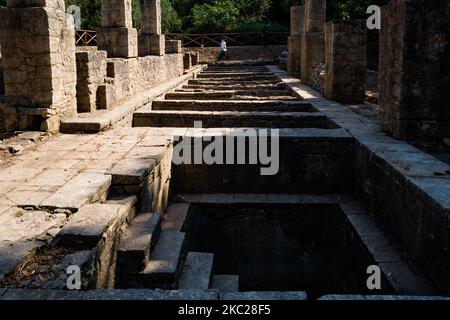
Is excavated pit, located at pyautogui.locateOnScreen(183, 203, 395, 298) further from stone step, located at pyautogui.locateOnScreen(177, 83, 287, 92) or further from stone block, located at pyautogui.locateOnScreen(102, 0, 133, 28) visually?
stone step, located at pyautogui.locateOnScreen(177, 83, 287, 92)

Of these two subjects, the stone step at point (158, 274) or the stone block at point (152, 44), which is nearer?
the stone step at point (158, 274)

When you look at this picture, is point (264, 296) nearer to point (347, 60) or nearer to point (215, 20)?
point (347, 60)

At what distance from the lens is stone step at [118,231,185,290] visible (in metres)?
3.78

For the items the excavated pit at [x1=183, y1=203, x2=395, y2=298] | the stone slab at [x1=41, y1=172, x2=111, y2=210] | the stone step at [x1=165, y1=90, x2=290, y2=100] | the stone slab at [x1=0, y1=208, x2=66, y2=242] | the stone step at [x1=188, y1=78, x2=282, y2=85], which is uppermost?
the stone step at [x1=188, y1=78, x2=282, y2=85]

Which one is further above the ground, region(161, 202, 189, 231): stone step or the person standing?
the person standing

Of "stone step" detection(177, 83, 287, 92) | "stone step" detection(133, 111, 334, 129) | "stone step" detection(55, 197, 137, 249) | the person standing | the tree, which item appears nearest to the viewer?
"stone step" detection(55, 197, 137, 249)

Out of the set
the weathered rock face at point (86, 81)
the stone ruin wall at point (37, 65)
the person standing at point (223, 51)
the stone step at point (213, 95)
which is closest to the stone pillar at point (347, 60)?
the stone step at point (213, 95)

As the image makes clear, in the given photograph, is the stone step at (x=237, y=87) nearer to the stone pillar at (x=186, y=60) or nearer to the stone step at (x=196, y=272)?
the stone pillar at (x=186, y=60)

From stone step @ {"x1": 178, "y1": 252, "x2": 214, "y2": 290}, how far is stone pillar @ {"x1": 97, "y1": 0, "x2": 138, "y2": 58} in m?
8.66

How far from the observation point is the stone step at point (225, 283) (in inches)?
174

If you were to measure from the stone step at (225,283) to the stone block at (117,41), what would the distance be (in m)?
8.75

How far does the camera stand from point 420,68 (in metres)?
6.18

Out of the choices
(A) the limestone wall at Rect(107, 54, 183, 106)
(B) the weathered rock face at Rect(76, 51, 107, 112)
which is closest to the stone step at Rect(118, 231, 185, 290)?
(B) the weathered rock face at Rect(76, 51, 107, 112)

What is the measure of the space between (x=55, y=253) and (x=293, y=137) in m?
4.11
